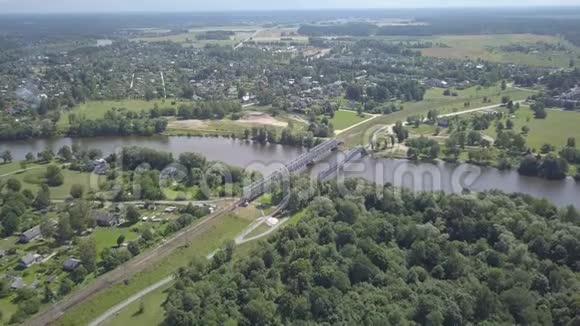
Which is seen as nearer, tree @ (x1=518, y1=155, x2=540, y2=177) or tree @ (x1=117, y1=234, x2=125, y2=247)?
tree @ (x1=117, y1=234, x2=125, y2=247)

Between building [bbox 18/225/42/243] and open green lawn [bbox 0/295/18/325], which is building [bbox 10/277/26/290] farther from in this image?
building [bbox 18/225/42/243]

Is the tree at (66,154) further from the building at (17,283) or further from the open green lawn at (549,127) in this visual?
the open green lawn at (549,127)

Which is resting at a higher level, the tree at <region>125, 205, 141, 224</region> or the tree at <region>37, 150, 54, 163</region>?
the tree at <region>37, 150, 54, 163</region>

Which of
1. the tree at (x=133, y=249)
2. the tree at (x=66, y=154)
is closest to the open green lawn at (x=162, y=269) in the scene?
the tree at (x=133, y=249)

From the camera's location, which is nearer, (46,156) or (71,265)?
(71,265)

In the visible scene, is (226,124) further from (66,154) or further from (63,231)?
(63,231)

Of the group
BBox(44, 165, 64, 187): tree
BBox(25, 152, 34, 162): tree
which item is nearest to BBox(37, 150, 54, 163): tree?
BBox(25, 152, 34, 162): tree

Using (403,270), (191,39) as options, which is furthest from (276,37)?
(403,270)

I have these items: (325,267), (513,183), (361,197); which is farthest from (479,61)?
(325,267)
